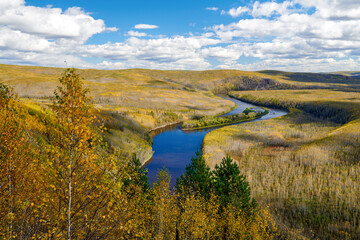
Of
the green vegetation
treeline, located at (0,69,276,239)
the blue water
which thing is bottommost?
the blue water

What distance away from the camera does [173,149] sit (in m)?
93.4

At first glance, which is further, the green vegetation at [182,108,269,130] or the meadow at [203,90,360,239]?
the green vegetation at [182,108,269,130]

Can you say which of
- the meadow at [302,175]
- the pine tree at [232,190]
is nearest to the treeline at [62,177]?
the pine tree at [232,190]

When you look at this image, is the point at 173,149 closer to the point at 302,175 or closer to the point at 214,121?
the point at 302,175

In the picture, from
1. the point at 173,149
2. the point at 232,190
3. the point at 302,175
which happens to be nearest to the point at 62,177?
the point at 232,190

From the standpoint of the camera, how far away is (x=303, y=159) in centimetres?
7000

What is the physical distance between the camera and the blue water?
234 ft

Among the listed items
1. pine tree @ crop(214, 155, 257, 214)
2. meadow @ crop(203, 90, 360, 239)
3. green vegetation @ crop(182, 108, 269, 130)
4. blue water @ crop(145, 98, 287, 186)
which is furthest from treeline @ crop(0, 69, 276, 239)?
green vegetation @ crop(182, 108, 269, 130)

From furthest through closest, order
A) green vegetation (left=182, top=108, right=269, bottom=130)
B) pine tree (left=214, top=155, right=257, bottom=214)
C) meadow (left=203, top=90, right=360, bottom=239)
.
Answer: green vegetation (left=182, top=108, right=269, bottom=130) → meadow (left=203, top=90, right=360, bottom=239) → pine tree (left=214, top=155, right=257, bottom=214)

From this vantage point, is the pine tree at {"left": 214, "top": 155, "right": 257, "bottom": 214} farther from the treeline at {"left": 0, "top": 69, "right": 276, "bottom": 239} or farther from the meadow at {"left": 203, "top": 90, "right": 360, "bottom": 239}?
the treeline at {"left": 0, "top": 69, "right": 276, "bottom": 239}

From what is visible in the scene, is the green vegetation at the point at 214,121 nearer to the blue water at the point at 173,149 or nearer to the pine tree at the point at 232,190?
the blue water at the point at 173,149

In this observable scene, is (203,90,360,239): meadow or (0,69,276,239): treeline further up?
(0,69,276,239): treeline

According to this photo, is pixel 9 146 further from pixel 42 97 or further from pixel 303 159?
pixel 42 97

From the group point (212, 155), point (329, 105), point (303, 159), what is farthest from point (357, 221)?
point (329, 105)
